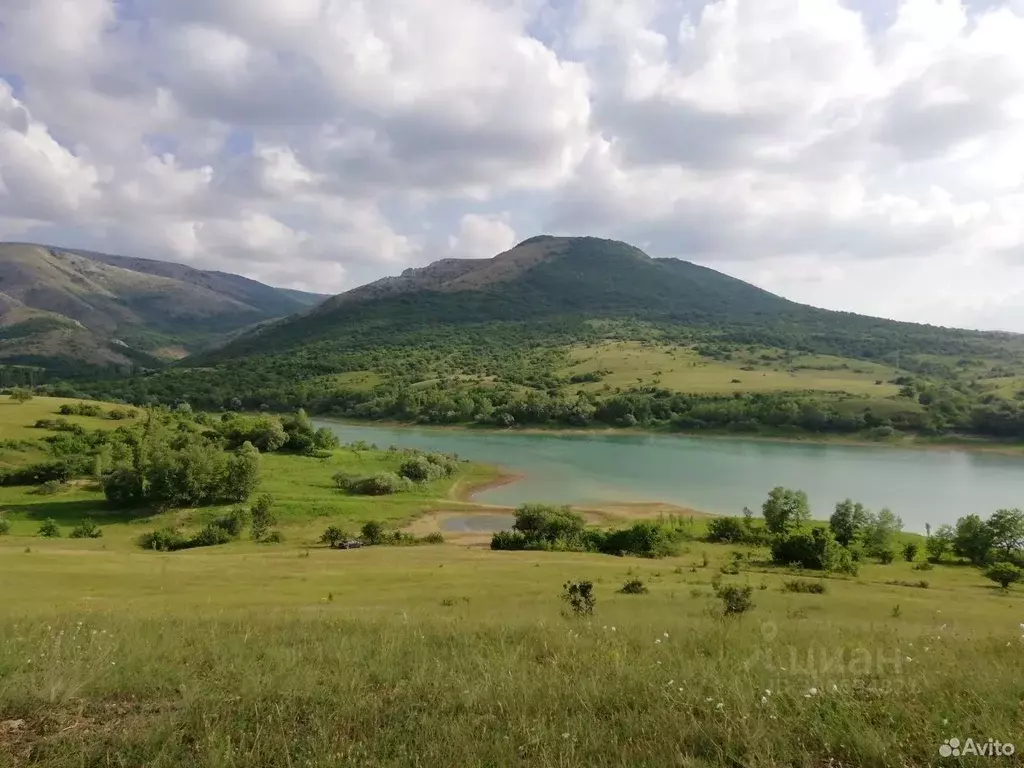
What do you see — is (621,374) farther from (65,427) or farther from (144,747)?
(144,747)

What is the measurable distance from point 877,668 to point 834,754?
2.33 meters

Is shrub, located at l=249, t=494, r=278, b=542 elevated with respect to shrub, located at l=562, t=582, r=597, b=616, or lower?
lower

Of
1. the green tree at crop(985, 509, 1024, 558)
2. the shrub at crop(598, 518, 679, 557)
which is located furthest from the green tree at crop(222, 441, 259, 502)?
the green tree at crop(985, 509, 1024, 558)

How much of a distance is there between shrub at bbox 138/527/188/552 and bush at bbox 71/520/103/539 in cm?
360

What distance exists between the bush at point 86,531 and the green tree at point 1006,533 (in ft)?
194

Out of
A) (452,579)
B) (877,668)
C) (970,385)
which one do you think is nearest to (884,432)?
(970,385)

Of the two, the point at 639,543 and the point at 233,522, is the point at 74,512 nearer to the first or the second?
the point at 233,522

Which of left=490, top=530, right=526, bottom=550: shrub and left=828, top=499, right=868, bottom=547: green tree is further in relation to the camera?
left=828, top=499, right=868, bottom=547: green tree

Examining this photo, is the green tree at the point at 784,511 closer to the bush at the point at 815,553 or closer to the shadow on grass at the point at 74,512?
the bush at the point at 815,553

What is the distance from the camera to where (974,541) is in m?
39.9

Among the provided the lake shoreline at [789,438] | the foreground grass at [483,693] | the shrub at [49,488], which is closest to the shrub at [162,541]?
the shrub at [49,488]

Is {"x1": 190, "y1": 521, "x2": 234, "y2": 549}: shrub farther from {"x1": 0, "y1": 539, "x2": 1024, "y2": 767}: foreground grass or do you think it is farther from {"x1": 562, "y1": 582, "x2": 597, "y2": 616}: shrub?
{"x1": 0, "y1": 539, "x2": 1024, "y2": 767}: foreground grass

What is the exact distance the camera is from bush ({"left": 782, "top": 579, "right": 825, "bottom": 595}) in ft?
82.5

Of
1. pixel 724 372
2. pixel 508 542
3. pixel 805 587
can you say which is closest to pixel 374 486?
pixel 508 542
